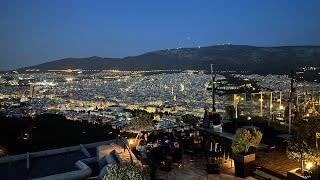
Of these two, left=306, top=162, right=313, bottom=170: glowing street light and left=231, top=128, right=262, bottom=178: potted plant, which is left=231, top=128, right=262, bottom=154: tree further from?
left=306, top=162, right=313, bottom=170: glowing street light

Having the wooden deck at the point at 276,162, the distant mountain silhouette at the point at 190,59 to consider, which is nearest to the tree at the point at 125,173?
the wooden deck at the point at 276,162

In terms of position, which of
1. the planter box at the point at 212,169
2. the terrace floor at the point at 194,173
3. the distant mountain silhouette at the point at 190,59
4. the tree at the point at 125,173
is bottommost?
the terrace floor at the point at 194,173

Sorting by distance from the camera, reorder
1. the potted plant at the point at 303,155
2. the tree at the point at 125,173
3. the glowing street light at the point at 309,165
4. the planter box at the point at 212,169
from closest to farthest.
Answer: the tree at the point at 125,173 < the potted plant at the point at 303,155 < the glowing street light at the point at 309,165 < the planter box at the point at 212,169

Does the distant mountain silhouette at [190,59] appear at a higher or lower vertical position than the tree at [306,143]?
higher

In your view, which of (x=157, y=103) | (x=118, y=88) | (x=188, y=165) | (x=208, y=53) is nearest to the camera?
(x=188, y=165)

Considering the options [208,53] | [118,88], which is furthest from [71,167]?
[118,88]

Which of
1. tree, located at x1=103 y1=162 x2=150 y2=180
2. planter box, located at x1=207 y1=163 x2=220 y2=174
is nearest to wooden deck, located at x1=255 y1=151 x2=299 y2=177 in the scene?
planter box, located at x1=207 y1=163 x2=220 y2=174

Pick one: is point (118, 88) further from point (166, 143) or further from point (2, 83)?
point (166, 143)

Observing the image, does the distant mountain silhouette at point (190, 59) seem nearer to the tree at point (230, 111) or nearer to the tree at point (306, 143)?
the tree at point (230, 111)

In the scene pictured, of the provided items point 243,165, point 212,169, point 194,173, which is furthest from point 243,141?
point 194,173
